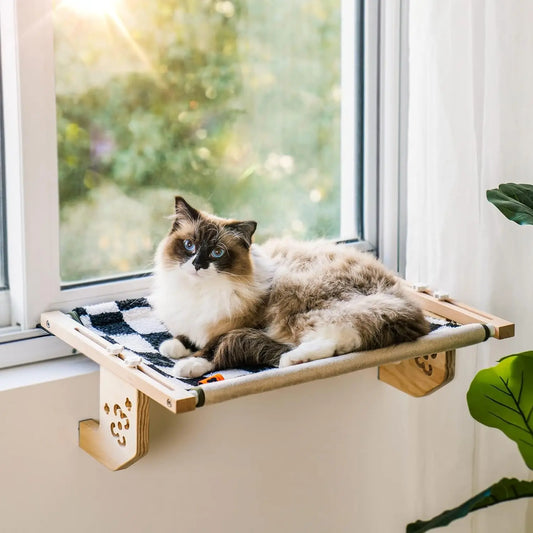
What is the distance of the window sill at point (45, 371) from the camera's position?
1.34 m

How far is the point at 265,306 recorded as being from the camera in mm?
1392

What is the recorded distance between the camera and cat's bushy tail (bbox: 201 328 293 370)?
1286 mm

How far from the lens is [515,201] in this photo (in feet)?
4.61

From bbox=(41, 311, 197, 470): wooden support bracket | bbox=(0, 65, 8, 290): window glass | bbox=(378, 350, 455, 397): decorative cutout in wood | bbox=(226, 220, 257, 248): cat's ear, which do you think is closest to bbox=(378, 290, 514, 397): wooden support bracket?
bbox=(378, 350, 455, 397): decorative cutout in wood

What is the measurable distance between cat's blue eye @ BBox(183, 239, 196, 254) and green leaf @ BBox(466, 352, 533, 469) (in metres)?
0.53

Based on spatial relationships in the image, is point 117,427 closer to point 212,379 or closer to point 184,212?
point 212,379

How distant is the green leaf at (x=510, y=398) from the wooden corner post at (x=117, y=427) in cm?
57

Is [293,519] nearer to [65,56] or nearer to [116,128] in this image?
[116,128]

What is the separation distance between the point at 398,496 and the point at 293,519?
272 millimetres

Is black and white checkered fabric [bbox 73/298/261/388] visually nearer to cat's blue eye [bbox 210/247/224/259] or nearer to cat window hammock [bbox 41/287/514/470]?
cat window hammock [bbox 41/287/514/470]

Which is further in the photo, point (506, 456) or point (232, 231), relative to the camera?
point (506, 456)

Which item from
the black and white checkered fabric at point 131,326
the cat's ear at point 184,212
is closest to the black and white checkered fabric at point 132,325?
the black and white checkered fabric at point 131,326

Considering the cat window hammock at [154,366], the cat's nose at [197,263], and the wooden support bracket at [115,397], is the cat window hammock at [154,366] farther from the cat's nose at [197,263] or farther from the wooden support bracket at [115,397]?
the cat's nose at [197,263]

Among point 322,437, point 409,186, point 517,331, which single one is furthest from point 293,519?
point 409,186
